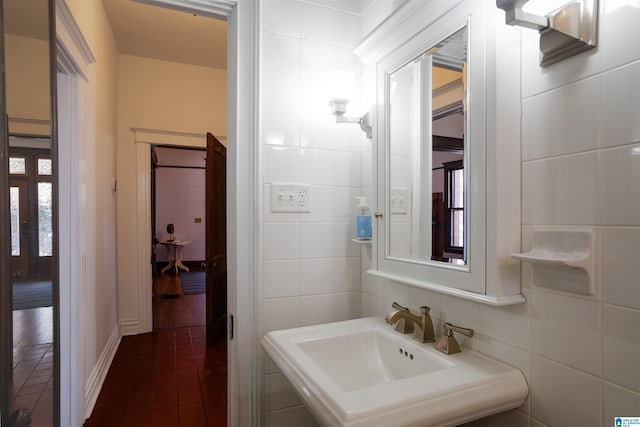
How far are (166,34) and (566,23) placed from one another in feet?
10.6

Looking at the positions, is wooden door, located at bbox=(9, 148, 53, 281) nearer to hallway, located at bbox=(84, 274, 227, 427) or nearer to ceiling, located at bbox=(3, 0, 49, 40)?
ceiling, located at bbox=(3, 0, 49, 40)

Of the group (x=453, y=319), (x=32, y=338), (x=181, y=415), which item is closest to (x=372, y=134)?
(x=453, y=319)

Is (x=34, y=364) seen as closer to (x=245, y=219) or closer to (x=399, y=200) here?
(x=245, y=219)

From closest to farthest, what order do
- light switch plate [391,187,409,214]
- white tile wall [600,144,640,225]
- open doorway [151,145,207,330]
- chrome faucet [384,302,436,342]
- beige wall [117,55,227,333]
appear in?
white tile wall [600,144,640,225] < chrome faucet [384,302,436,342] < light switch plate [391,187,409,214] < beige wall [117,55,227,333] < open doorway [151,145,207,330]

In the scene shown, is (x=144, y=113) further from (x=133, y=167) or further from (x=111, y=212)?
(x=111, y=212)

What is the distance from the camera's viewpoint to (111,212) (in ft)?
10.2

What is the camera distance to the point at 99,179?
8.32 ft

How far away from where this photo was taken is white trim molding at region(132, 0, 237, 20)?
1.34 metres

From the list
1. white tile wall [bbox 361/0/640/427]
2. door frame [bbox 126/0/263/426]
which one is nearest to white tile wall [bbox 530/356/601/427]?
white tile wall [bbox 361/0/640/427]

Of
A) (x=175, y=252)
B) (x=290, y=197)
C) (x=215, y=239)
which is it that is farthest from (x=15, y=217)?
(x=175, y=252)

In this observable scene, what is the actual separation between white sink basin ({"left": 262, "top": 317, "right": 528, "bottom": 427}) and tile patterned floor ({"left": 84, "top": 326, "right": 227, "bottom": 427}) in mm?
1340

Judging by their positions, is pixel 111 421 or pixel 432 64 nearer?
pixel 432 64

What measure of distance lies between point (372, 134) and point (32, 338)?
4.52 ft

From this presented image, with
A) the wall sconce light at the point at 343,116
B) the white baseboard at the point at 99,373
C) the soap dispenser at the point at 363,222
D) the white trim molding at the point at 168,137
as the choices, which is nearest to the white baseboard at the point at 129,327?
the white baseboard at the point at 99,373
